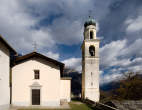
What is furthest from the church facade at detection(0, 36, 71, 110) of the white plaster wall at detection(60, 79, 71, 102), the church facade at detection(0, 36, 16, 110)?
the white plaster wall at detection(60, 79, 71, 102)

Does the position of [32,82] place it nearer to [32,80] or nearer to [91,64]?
[32,80]

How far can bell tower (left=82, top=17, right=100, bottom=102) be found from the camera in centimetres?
2444

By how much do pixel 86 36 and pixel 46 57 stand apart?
1600cm

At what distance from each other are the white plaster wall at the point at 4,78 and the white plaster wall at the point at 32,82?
1.00 m

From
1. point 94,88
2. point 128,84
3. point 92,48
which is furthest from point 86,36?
point 128,84

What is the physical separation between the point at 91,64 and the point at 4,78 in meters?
17.9

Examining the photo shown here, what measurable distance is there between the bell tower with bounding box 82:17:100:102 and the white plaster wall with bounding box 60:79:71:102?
4735 mm

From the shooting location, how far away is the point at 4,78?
39.1 ft

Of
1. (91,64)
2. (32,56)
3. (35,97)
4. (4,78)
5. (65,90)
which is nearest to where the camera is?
(4,78)

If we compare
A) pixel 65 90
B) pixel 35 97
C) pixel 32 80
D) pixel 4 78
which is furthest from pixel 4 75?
pixel 65 90

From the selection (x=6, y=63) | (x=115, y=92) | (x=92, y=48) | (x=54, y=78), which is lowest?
(x=115, y=92)

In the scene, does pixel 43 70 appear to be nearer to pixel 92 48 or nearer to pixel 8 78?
pixel 8 78

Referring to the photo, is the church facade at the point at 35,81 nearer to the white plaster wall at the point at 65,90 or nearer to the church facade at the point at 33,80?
the church facade at the point at 33,80

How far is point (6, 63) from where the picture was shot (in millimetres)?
12367
